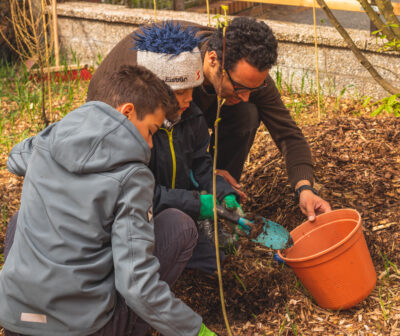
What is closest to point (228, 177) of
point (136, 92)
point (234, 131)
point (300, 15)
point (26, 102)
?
point (234, 131)

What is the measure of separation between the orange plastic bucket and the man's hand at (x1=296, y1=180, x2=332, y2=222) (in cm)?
6

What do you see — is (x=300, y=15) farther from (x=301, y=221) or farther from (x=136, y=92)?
(x=136, y=92)

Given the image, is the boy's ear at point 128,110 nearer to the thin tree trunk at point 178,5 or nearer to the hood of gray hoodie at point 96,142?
the hood of gray hoodie at point 96,142

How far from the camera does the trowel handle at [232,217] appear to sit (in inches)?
77.6

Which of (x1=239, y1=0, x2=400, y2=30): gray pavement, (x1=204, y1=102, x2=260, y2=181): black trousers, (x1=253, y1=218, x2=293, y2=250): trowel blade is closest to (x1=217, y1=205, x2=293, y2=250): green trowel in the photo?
(x1=253, y1=218, x2=293, y2=250): trowel blade

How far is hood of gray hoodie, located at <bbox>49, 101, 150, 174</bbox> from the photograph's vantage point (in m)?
1.51

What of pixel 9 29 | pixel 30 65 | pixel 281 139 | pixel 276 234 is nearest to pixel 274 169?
pixel 281 139

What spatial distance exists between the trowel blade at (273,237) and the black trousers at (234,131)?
739 millimetres

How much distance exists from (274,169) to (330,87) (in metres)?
1.14

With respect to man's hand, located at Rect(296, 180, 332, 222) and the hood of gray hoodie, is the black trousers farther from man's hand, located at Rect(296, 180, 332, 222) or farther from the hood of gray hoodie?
the hood of gray hoodie

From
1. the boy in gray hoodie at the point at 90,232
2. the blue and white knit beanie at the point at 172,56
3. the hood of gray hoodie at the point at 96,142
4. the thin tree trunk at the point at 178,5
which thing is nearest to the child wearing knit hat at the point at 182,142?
the blue and white knit beanie at the point at 172,56

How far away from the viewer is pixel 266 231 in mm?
2023

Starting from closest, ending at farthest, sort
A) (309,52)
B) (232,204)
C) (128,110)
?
1. (128,110)
2. (232,204)
3. (309,52)

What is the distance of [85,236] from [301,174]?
121 cm
